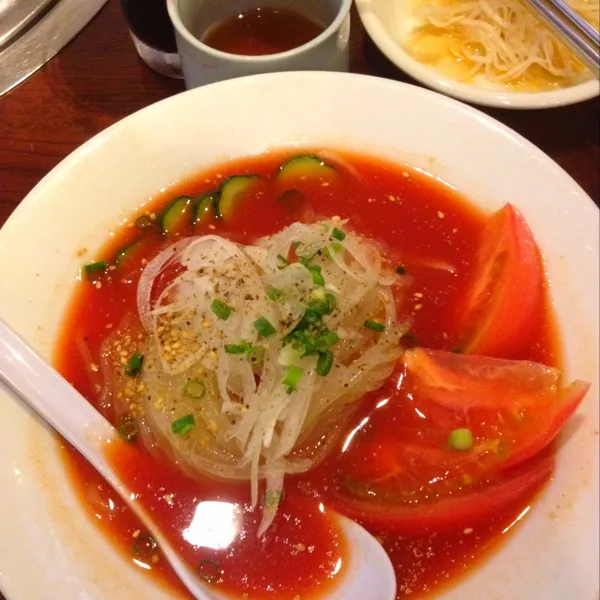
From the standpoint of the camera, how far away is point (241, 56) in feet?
5.70

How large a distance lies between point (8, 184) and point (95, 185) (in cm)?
48

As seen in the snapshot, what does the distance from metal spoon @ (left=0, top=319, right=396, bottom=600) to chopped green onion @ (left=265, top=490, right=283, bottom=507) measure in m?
0.13

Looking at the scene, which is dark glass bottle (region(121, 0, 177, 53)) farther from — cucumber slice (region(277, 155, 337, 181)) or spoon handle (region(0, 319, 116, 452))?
spoon handle (region(0, 319, 116, 452))

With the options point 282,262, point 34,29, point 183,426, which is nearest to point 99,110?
point 34,29

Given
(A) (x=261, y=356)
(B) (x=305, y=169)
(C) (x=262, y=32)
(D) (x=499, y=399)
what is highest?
(C) (x=262, y=32)

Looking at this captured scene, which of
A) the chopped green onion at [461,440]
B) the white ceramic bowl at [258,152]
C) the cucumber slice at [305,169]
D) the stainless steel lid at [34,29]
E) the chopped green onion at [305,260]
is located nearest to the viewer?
the white ceramic bowl at [258,152]

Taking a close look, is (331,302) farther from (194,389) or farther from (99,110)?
(99,110)

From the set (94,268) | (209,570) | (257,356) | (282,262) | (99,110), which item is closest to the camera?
(209,570)

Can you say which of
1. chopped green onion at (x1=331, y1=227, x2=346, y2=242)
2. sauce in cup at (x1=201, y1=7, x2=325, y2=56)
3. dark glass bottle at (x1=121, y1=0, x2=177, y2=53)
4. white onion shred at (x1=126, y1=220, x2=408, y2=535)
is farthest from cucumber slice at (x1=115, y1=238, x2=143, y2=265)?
dark glass bottle at (x1=121, y1=0, x2=177, y2=53)

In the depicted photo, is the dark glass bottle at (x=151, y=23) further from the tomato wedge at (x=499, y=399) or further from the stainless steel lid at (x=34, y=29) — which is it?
the tomato wedge at (x=499, y=399)

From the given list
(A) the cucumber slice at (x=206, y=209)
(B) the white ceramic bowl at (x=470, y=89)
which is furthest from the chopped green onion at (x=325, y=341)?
(B) the white ceramic bowl at (x=470, y=89)

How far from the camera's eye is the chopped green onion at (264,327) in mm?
1339

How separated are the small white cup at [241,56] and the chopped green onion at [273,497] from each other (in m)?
1.09

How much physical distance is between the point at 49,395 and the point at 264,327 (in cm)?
46
